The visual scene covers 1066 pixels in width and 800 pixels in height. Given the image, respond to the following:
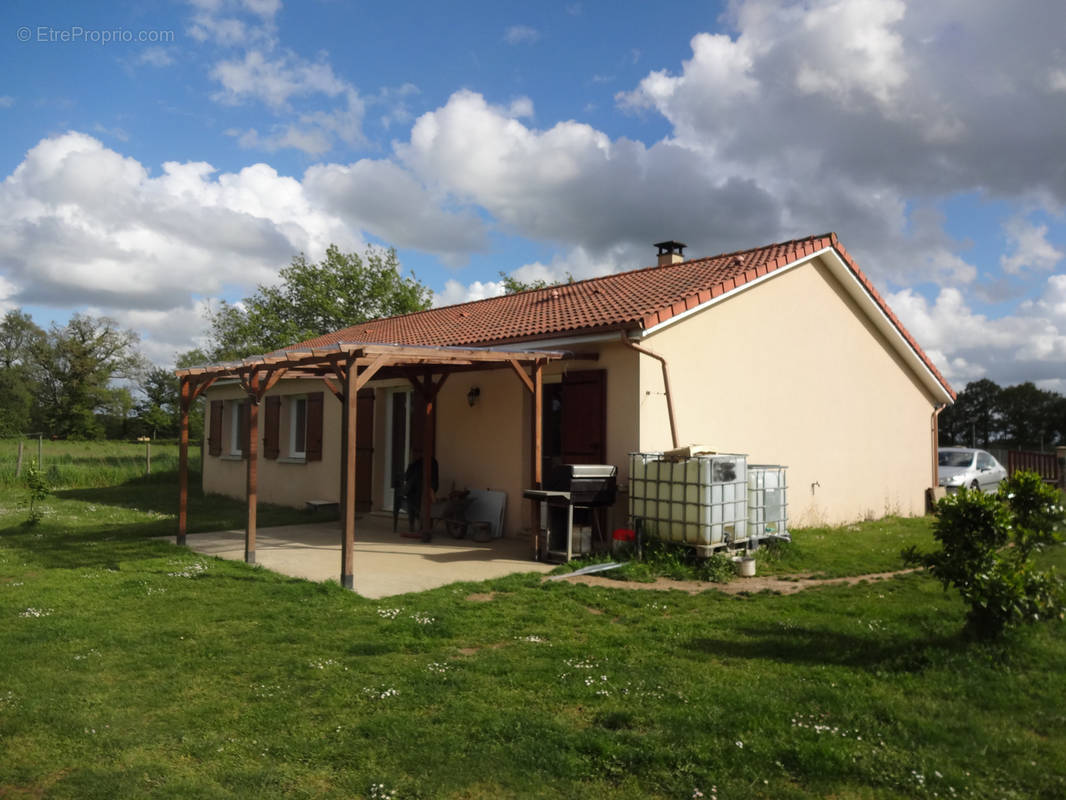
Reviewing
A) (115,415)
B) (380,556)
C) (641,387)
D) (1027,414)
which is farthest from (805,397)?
(1027,414)

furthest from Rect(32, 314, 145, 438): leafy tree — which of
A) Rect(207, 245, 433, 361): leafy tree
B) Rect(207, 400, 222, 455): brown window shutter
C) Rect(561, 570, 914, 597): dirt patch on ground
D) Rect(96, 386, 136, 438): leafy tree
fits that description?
Rect(561, 570, 914, 597): dirt patch on ground

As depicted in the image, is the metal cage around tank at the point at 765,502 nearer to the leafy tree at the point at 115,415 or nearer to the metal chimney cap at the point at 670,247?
A: the metal chimney cap at the point at 670,247

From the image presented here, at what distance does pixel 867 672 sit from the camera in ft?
15.8

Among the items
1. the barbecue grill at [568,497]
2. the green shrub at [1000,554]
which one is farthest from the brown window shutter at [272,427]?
the green shrub at [1000,554]

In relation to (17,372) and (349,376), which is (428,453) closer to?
(349,376)

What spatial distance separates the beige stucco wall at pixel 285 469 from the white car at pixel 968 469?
1235 centimetres

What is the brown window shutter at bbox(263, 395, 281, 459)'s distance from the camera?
1609 centimetres

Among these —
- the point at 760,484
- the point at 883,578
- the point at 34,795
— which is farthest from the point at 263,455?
the point at 34,795

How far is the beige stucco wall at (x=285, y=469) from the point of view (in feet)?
47.9

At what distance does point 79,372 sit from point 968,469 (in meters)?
49.6

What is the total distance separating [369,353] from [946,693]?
5662 mm

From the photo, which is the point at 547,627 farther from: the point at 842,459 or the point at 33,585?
the point at 842,459

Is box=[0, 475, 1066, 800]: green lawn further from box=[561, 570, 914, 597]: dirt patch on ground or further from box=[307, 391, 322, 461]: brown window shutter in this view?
box=[307, 391, 322, 461]: brown window shutter

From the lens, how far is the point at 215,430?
18.4 meters
